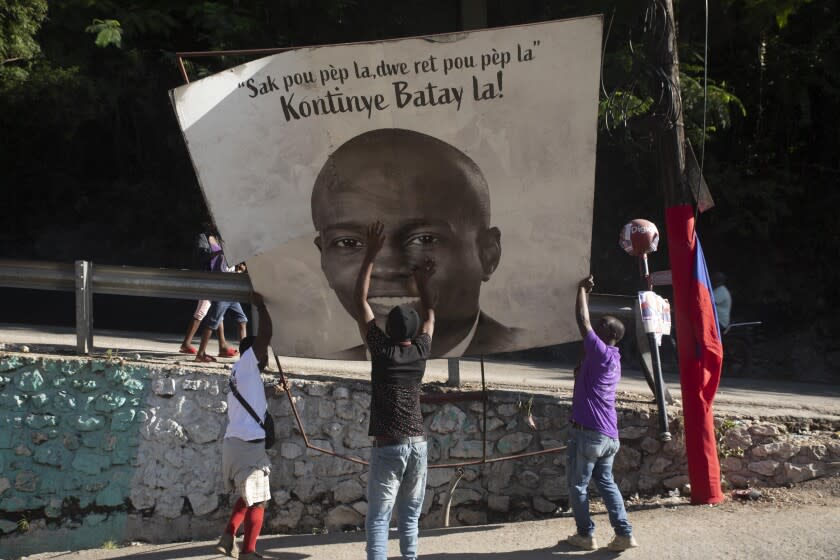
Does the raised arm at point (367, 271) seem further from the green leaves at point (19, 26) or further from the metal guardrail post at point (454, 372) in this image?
the green leaves at point (19, 26)

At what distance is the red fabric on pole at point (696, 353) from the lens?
736 cm

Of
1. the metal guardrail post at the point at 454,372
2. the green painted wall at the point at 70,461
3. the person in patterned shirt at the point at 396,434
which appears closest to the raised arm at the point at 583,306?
the person in patterned shirt at the point at 396,434

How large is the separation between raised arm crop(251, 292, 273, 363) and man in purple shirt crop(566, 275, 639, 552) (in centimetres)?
244

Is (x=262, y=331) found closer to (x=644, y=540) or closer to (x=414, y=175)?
(x=414, y=175)

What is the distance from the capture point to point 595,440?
6.56 m

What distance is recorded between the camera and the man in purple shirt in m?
6.52

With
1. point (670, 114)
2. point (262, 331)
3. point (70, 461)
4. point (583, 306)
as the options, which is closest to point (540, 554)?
point (583, 306)

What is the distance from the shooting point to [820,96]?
15.5 m

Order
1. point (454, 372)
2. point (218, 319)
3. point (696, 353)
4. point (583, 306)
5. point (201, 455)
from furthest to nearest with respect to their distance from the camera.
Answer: point (218, 319) → point (454, 372) → point (201, 455) → point (696, 353) → point (583, 306)

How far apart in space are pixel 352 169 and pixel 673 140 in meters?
2.70

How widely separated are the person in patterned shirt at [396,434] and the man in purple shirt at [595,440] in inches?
52.6

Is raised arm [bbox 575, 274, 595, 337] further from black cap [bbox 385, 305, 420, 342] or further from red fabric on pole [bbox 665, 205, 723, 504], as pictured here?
black cap [bbox 385, 305, 420, 342]

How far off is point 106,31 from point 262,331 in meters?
7.59

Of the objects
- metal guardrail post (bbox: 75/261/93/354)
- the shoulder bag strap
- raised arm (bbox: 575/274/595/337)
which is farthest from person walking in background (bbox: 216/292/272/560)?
raised arm (bbox: 575/274/595/337)
